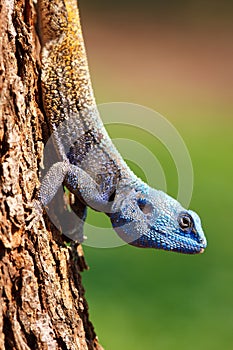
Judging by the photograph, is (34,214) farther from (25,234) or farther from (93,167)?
(93,167)

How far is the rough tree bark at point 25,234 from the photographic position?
2518 millimetres

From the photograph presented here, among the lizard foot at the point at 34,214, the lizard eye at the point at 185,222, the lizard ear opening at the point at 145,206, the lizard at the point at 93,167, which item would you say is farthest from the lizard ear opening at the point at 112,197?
the lizard foot at the point at 34,214

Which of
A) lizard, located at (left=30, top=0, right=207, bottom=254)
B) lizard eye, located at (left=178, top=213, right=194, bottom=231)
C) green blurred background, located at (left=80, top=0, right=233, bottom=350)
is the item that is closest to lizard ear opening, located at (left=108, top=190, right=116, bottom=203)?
lizard, located at (left=30, top=0, right=207, bottom=254)

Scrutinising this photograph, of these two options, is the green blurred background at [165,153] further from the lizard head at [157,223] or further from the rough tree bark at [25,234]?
the rough tree bark at [25,234]

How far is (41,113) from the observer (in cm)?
293

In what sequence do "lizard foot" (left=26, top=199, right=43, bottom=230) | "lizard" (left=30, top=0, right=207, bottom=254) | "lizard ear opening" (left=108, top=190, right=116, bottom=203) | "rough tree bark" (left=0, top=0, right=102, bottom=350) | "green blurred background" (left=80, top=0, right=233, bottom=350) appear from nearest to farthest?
"rough tree bark" (left=0, top=0, right=102, bottom=350) → "lizard foot" (left=26, top=199, right=43, bottom=230) → "lizard" (left=30, top=0, right=207, bottom=254) → "lizard ear opening" (left=108, top=190, right=116, bottom=203) → "green blurred background" (left=80, top=0, right=233, bottom=350)

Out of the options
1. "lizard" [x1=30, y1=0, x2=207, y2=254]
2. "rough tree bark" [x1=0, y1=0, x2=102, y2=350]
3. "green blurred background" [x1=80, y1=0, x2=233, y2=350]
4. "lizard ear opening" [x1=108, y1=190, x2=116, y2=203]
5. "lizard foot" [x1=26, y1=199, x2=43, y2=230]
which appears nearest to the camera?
"rough tree bark" [x1=0, y1=0, x2=102, y2=350]

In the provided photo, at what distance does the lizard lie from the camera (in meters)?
3.01

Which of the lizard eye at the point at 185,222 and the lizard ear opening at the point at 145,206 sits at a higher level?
the lizard ear opening at the point at 145,206

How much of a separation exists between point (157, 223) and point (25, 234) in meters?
0.66

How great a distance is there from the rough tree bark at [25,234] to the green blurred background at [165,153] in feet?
7.10

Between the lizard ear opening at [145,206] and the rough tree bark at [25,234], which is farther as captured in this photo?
the lizard ear opening at [145,206]

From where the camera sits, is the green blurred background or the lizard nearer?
the lizard

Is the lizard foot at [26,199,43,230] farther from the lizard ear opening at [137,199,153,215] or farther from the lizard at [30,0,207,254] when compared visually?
the lizard ear opening at [137,199,153,215]
